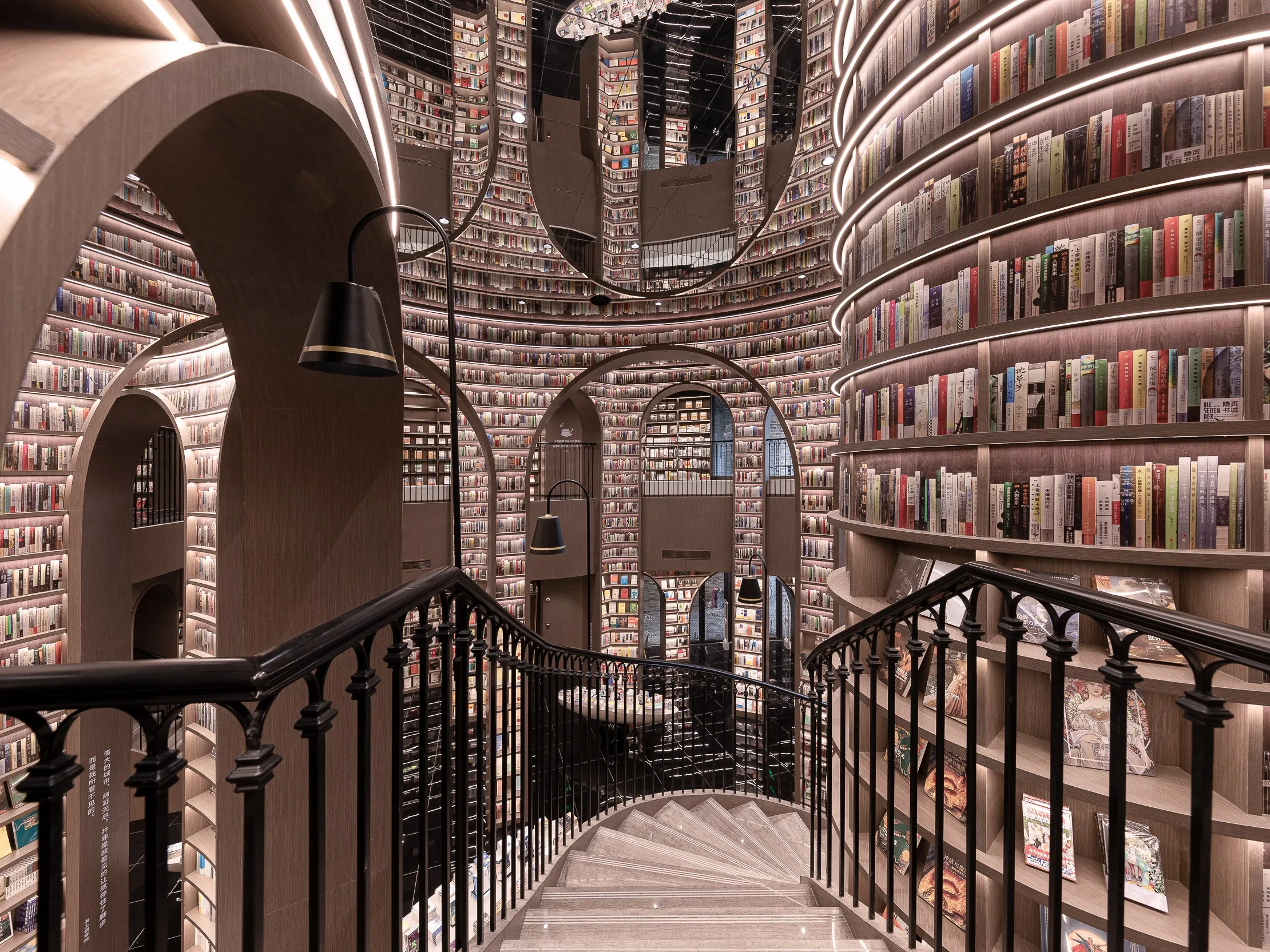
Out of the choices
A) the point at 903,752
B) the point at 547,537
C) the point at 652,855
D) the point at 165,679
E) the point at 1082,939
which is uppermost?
the point at 165,679

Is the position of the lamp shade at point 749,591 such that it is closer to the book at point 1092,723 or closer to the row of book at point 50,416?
the book at point 1092,723

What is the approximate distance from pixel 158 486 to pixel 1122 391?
35.2ft

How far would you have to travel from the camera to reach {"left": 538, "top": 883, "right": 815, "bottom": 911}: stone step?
2.79 metres

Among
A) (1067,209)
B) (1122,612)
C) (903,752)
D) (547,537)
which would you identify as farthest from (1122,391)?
(547,537)

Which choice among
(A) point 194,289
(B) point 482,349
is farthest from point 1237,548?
(B) point 482,349

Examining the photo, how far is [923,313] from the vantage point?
8.90 ft

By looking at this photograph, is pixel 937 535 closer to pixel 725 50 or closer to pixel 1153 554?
pixel 1153 554

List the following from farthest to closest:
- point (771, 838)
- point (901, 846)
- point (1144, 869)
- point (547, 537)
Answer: point (547, 537), point (771, 838), point (901, 846), point (1144, 869)

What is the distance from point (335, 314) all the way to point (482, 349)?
22.9 ft

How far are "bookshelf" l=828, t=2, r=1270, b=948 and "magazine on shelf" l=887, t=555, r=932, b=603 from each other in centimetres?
10

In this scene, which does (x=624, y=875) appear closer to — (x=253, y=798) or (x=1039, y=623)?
(x=1039, y=623)

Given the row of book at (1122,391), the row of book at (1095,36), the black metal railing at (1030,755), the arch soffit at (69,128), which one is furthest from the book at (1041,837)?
the arch soffit at (69,128)

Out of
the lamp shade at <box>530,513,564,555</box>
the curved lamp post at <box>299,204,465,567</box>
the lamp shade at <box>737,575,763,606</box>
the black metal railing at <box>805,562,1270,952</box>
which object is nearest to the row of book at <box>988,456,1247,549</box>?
the black metal railing at <box>805,562,1270,952</box>

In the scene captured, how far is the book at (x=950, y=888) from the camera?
2330 millimetres
